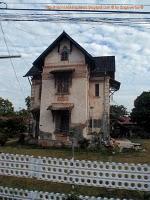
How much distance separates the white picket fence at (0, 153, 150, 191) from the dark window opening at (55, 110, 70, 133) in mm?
17323

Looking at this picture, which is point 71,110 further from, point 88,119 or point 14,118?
point 14,118

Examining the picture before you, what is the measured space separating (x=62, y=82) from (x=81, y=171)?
Result: 744 inches

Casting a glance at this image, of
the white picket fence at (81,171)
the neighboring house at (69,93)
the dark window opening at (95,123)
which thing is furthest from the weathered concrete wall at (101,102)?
the white picket fence at (81,171)

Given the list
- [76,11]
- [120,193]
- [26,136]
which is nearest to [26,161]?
[120,193]

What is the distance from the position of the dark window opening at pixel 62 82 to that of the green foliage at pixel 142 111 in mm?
32534

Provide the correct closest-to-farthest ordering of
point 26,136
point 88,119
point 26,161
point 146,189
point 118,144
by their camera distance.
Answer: point 146,189 < point 26,161 < point 118,144 < point 88,119 < point 26,136

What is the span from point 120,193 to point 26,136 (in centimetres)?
2200

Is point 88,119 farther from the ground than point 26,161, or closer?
farther from the ground

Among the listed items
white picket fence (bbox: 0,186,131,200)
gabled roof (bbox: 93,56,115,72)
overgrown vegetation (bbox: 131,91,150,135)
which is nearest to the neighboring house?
gabled roof (bbox: 93,56,115,72)

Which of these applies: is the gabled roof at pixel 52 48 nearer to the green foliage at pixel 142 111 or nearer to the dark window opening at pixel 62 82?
the dark window opening at pixel 62 82

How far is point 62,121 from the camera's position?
29375mm

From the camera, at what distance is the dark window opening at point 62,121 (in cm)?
Answer: 2900

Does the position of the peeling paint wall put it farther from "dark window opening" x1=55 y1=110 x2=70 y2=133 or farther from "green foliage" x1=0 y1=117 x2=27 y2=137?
"green foliage" x1=0 y1=117 x2=27 y2=137

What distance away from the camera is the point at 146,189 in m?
9.72
